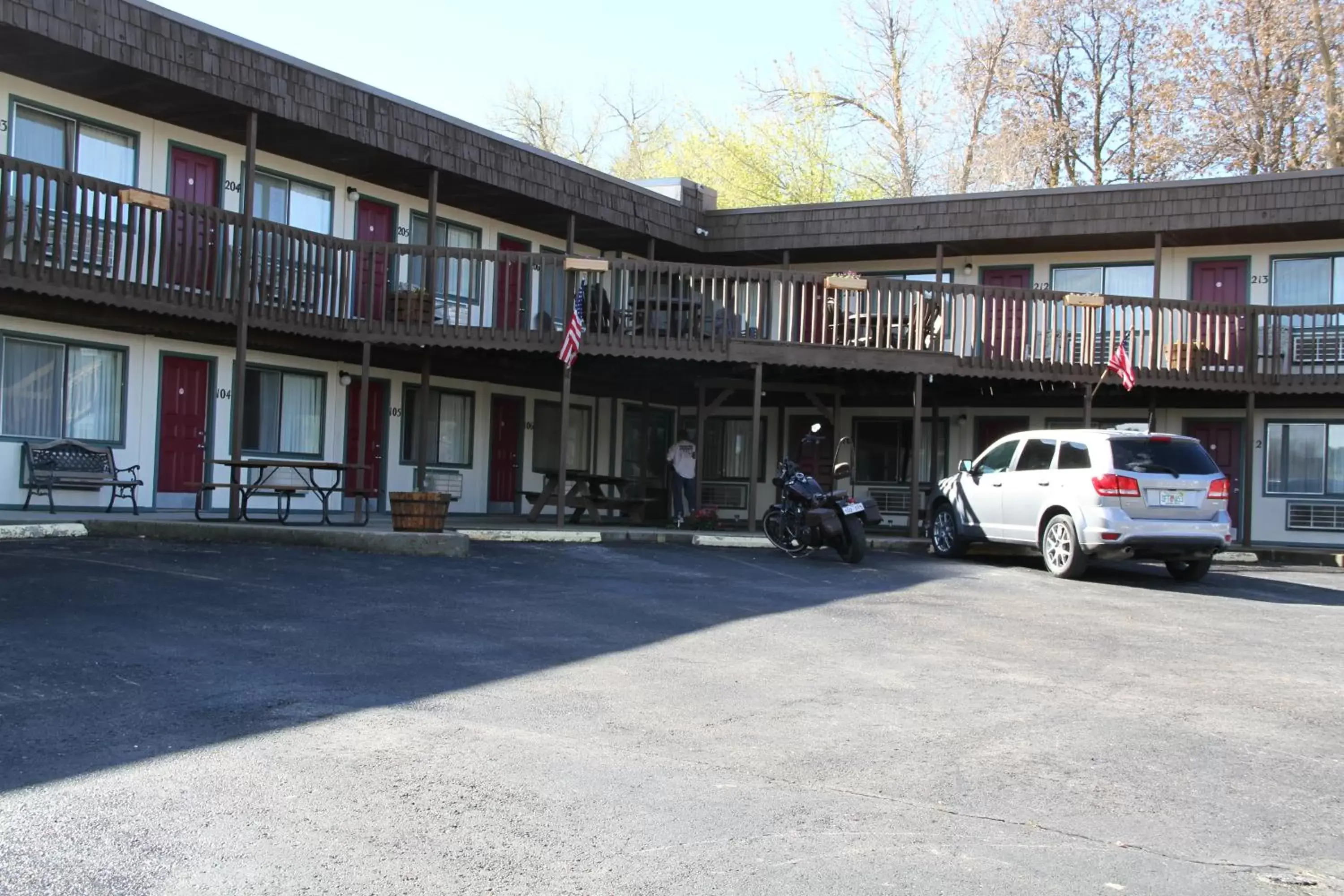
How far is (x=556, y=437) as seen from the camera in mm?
26266

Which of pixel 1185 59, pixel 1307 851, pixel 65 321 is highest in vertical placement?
pixel 1185 59

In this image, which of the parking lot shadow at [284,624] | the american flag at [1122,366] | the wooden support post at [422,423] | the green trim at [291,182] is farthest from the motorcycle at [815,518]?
the green trim at [291,182]

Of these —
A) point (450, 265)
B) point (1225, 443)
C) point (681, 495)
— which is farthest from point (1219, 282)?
point (450, 265)

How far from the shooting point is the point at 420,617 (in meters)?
9.94

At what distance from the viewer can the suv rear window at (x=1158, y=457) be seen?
1472 cm

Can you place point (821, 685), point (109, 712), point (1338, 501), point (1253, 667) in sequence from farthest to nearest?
point (1338, 501)
point (1253, 667)
point (821, 685)
point (109, 712)

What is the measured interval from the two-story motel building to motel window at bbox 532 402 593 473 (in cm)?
6

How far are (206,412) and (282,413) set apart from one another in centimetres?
145

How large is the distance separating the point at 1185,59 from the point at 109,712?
35.0 metres

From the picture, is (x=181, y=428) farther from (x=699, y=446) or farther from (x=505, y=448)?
(x=699, y=446)

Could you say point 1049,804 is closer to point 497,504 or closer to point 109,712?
point 109,712

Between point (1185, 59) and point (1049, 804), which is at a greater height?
point (1185, 59)

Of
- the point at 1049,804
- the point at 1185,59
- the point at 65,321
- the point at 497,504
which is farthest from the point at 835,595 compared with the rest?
the point at 1185,59

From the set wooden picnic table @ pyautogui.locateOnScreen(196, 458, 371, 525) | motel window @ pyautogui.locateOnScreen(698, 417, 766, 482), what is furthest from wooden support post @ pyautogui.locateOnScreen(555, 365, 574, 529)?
motel window @ pyautogui.locateOnScreen(698, 417, 766, 482)
